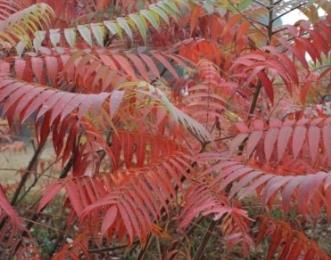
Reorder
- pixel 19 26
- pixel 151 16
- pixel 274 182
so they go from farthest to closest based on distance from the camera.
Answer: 1. pixel 151 16
2. pixel 19 26
3. pixel 274 182

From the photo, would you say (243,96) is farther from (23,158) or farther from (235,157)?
(23,158)

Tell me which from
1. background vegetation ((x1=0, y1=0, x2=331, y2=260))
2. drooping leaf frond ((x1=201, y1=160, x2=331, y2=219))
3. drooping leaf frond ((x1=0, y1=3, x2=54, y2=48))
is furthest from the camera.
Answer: drooping leaf frond ((x1=0, y1=3, x2=54, y2=48))

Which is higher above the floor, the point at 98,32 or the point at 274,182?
the point at 98,32

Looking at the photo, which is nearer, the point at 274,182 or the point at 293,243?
the point at 274,182

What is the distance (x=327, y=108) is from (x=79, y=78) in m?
0.69

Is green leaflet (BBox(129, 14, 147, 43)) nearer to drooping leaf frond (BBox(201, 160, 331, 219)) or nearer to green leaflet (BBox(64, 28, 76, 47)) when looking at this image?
green leaflet (BBox(64, 28, 76, 47))

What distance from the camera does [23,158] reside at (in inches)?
182

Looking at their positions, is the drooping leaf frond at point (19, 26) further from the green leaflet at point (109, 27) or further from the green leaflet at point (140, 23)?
the green leaflet at point (140, 23)

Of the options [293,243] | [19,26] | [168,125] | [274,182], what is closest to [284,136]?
[274,182]

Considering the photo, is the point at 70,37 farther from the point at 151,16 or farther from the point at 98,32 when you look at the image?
the point at 151,16

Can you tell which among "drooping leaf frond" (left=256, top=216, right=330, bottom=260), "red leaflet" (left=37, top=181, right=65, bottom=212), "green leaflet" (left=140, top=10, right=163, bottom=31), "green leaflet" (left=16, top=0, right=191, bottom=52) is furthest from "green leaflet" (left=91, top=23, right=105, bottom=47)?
"drooping leaf frond" (left=256, top=216, right=330, bottom=260)

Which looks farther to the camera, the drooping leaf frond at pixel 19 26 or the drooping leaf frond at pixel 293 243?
the drooping leaf frond at pixel 293 243

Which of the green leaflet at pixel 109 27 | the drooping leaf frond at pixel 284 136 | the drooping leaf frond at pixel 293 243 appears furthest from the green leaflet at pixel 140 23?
the drooping leaf frond at pixel 293 243

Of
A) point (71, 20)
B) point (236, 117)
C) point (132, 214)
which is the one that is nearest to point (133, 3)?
point (71, 20)
